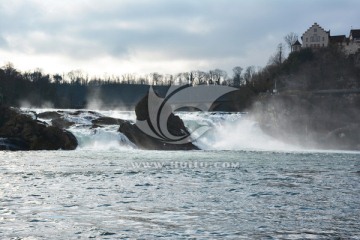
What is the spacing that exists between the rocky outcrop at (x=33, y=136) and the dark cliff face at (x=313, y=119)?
3530 cm

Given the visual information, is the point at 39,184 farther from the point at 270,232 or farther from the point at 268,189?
the point at 270,232

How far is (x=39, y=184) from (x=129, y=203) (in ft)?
22.1

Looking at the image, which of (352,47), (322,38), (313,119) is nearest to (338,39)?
(322,38)

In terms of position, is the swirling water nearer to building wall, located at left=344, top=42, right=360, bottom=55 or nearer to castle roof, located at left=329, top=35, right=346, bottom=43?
building wall, located at left=344, top=42, right=360, bottom=55

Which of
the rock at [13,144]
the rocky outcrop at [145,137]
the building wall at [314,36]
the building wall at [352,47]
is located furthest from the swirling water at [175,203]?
the building wall at [314,36]

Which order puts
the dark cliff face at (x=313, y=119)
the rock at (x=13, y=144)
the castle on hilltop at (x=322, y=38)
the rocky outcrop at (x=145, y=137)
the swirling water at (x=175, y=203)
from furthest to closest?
the castle on hilltop at (x=322, y=38), the dark cliff face at (x=313, y=119), the rocky outcrop at (x=145, y=137), the rock at (x=13, y=144), the swirling water at (x=175, y=203)

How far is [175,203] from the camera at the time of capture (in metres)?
17.1

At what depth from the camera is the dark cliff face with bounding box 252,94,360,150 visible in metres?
73.8

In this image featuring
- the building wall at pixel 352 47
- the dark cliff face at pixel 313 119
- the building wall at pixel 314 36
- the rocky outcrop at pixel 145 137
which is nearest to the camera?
the rocky outcrop at pixel 145 137

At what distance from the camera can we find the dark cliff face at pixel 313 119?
242 ft

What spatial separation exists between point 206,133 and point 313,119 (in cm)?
2355

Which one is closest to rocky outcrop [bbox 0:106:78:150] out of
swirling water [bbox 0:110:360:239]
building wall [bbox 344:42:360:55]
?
swirling water [bbox 0:110:360:239]

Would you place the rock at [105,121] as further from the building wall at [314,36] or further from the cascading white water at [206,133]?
the building wall at [314,36]

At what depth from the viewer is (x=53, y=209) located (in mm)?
15414
